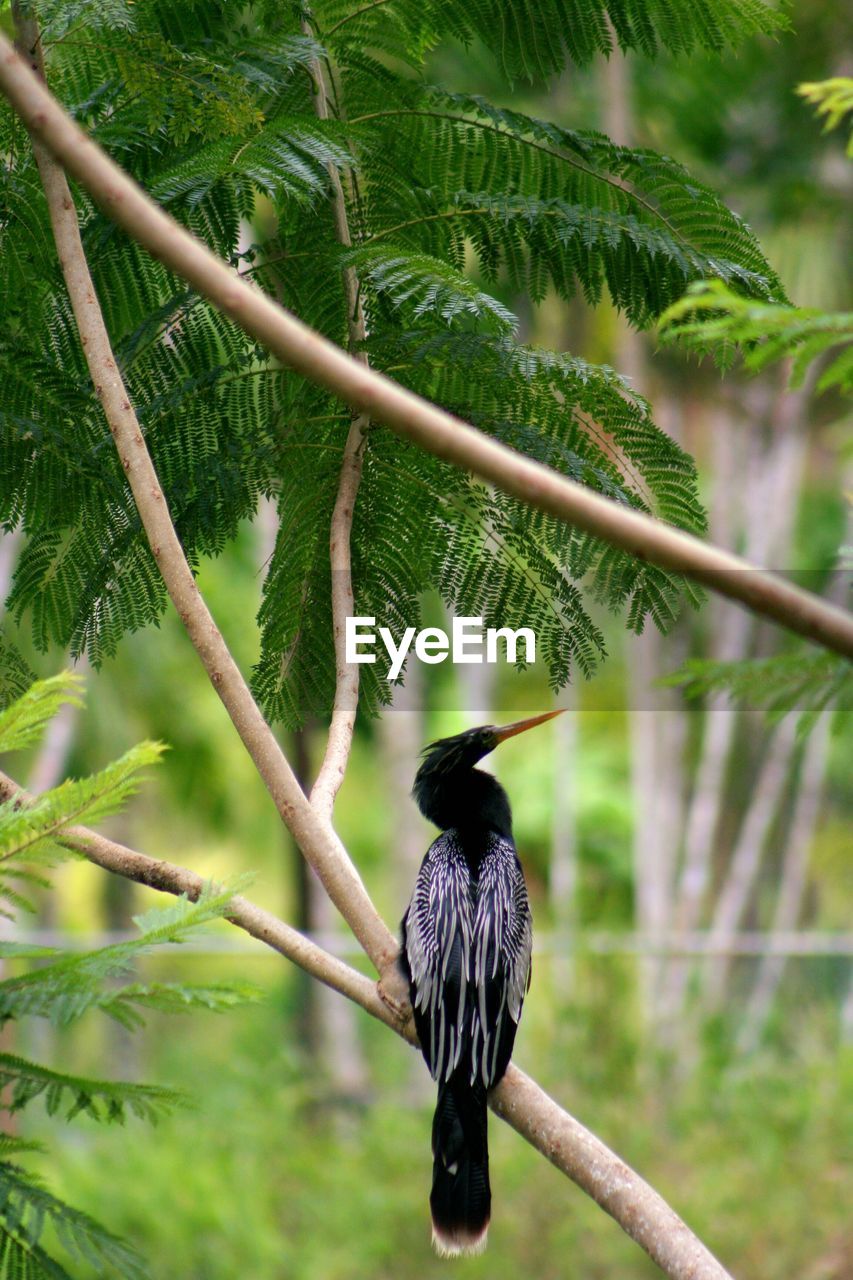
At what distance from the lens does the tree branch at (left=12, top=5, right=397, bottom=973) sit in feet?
7.47

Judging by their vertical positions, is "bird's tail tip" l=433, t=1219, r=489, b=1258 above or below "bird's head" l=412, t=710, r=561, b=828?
below

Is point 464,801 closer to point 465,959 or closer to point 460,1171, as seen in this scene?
point 465,959

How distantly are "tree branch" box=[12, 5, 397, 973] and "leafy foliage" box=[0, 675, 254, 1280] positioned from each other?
39 centimetres

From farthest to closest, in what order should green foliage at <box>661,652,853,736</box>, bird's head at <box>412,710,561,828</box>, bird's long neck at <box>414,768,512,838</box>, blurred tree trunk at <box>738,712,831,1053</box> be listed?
1. blurred tree trunk at <box>738,712,831,1053</box>
2. bird's long neck at <box>414,768,512,838</box>
3. bird's head at <box>412,710,561,828</box>
4. green foliage at <box>661,652,853,736</box>

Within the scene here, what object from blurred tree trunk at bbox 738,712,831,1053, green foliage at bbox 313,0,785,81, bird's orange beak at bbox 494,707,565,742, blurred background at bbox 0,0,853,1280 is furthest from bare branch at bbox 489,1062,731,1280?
blurred tree trunk at bbox 738,712,831,1053

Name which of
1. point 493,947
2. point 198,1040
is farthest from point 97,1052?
point 493,947

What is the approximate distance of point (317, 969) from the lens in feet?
7.46

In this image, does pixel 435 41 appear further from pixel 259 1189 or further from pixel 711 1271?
pixel 259 1189

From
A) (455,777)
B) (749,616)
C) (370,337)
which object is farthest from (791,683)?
(749,616)

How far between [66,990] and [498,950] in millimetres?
1566

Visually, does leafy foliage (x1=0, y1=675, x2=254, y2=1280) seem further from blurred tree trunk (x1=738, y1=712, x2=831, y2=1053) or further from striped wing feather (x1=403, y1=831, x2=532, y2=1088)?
blurred tree trunk (x1=738, y1=712, x2=831, y2=1053)

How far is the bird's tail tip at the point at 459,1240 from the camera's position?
111 inches

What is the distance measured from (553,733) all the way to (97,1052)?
8.93 metres

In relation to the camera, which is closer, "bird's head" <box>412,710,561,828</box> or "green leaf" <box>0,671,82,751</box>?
"green leaf" <box>0,671,82,751</box>
